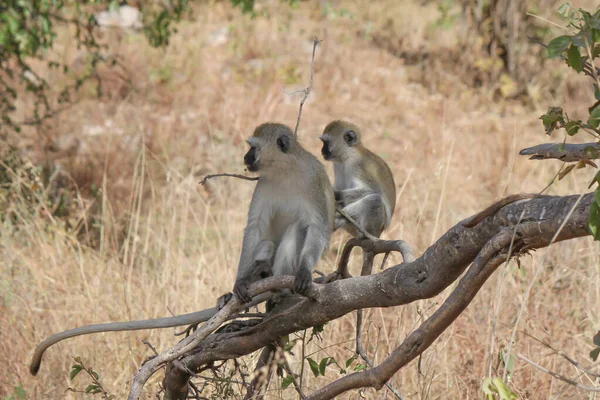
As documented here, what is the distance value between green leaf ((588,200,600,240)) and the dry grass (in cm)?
174

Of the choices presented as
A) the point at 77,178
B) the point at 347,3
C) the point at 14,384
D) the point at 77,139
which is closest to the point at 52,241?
the point at 14,384

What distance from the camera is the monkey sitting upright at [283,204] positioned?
14.8ft

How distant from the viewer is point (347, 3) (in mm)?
16672

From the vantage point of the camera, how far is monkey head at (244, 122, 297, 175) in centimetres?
466

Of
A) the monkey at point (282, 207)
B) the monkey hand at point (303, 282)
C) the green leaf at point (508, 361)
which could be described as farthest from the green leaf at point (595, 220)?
the monkey at point (282, 207)

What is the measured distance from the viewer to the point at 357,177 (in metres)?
6.16

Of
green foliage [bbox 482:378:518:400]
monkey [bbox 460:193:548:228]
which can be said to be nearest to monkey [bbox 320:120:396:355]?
monkey [bbox 460:193:548:228]

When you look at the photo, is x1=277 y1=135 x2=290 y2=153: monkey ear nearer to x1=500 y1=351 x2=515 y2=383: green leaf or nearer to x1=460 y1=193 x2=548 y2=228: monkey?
x1=500 y1=351 x2=515 y2=383: green leaf

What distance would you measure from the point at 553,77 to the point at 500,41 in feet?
3.68

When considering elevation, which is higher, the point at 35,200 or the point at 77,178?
the point at 77,178

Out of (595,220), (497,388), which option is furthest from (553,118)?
(497,388)

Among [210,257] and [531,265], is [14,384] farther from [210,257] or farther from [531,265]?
[531,265]

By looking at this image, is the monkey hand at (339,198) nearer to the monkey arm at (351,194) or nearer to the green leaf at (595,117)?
the monkey arm at (351,194)

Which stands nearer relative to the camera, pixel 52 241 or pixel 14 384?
pixel 14 384
